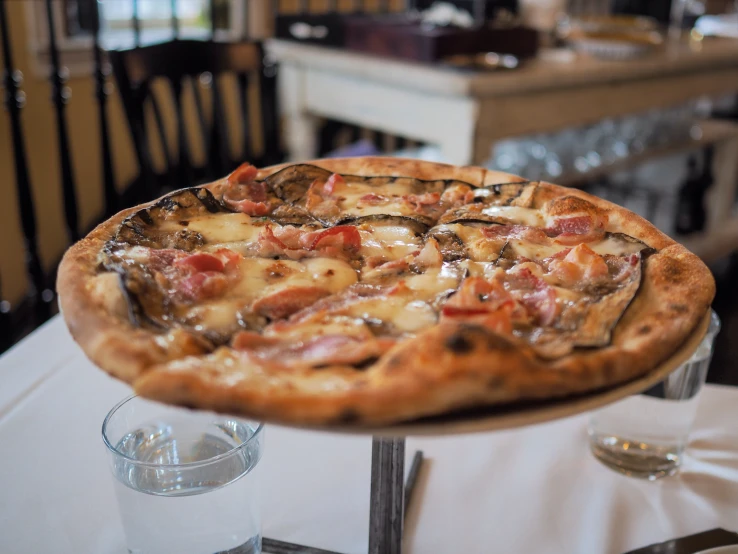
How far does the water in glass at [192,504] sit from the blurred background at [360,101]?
1314 mm

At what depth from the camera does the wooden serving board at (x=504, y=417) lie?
1.68 ft

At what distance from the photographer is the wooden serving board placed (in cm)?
51

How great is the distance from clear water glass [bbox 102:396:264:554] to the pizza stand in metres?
0.09

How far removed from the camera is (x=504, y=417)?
529 millimetres

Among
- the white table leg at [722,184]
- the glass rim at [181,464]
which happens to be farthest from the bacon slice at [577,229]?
the white table leg at [722,184]

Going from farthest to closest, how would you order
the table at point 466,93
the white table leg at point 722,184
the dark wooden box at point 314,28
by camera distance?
the white table leg at point 722,184 < the dark wooden box at point 314,28 < the table at point 466,93

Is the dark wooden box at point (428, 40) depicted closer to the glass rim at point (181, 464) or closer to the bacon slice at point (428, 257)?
the bacon slice at point (428, 257)

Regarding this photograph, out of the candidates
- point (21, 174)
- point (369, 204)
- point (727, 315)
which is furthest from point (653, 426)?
point (727, 315)

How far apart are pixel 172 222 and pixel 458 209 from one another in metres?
0.38

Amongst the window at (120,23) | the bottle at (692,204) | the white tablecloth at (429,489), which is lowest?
the bottle at (692,204)

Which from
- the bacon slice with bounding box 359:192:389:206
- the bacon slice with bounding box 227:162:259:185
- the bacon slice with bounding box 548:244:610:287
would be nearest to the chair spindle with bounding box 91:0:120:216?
the bacon slice with bounding box 227:162:259:185

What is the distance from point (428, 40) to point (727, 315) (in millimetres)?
1919

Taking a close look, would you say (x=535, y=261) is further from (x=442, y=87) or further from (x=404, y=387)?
(x=442, y=87)

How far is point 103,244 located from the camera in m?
0.78
